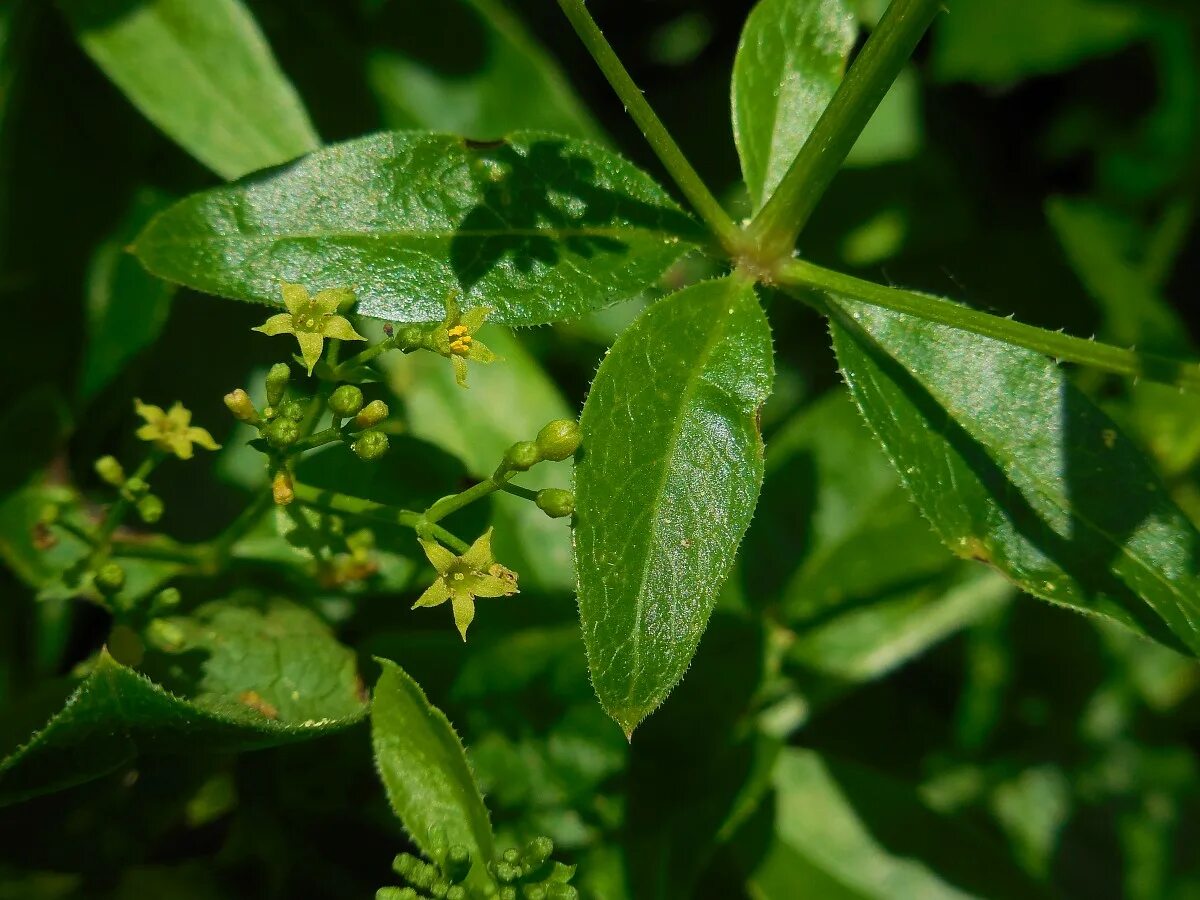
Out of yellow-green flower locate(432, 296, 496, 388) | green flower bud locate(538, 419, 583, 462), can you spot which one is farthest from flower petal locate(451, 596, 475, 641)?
yellow-green flower locate(432, 296, 496, 388)

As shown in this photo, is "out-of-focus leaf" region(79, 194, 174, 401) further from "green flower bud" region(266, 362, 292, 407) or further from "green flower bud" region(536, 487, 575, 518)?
"green flower bud" region(536, 487, 575, 518)

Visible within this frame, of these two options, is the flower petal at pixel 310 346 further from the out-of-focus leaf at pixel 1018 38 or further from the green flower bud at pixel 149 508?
the out-of-focus leaf at pixel 1018 38

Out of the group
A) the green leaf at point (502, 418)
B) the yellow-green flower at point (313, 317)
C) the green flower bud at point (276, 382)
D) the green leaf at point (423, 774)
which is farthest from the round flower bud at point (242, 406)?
the green leaf at point (502, 418)

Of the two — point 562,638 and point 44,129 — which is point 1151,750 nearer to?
point 562,638

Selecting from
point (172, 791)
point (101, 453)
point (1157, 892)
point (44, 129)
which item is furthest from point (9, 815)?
point (1157, 892)

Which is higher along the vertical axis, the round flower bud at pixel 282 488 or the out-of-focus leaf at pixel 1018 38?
the round flower bud at pixel 282 488

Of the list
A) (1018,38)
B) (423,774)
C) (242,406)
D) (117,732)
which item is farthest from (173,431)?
(1018,38)

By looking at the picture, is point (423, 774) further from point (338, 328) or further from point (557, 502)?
point (338, 328)
